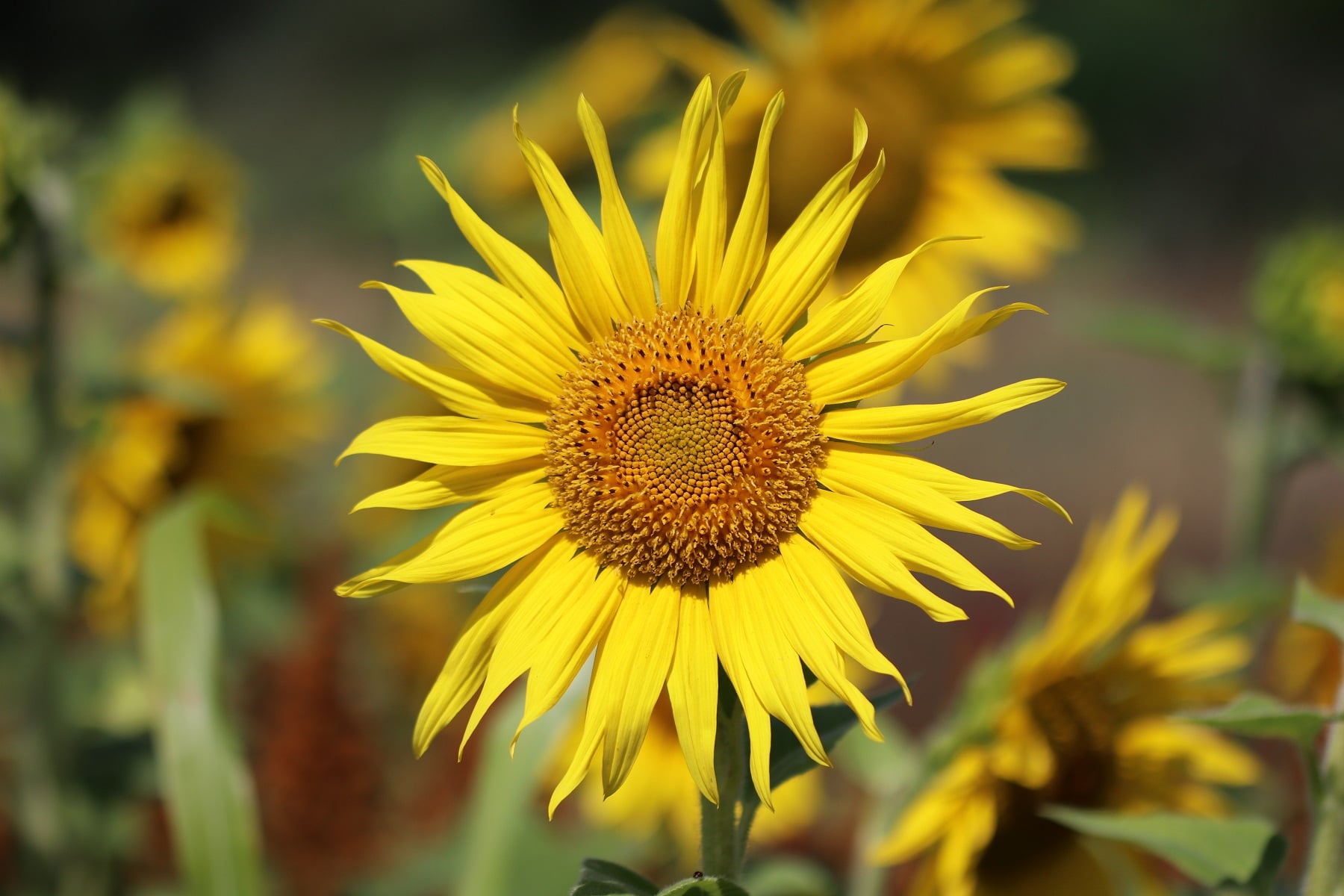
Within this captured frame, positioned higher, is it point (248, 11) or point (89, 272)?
point (248, 11)

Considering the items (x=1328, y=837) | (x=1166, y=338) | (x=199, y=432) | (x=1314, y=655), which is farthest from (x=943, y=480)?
(x=199, y=432)

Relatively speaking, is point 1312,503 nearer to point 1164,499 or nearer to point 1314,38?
point 1164,499

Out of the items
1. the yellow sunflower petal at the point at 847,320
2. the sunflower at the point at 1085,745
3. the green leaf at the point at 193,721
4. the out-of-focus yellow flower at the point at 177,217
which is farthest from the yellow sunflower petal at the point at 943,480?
the out-of-focus yellow flower at the point at 177,217

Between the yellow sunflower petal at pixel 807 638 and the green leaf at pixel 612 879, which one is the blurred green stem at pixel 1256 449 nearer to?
the yellow sunflower petal at pixel 807 638

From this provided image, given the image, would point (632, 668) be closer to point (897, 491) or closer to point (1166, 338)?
point (897, 491)

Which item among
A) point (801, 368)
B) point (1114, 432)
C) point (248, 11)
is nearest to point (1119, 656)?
point (801, 368)

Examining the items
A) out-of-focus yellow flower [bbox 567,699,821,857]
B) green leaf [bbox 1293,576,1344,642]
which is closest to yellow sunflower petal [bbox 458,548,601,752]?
green leaf [bbox 1293,576,1344,642]
